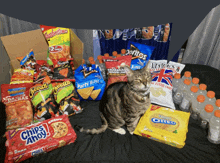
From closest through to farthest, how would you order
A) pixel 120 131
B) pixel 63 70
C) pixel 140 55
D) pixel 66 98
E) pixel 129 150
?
pixel 129 150 < pixel 120 131 < pixel 66 98 < pixel 63 70 < pixel 140 55

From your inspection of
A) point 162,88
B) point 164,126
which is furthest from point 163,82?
point 164,126

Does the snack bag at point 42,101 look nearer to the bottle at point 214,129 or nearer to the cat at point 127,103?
the cat at point 127,103

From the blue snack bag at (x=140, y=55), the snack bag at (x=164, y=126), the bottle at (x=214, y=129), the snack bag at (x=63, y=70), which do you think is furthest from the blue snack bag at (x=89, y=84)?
the bottle at (x=214, y=129)

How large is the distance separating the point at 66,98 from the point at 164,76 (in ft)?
2.99

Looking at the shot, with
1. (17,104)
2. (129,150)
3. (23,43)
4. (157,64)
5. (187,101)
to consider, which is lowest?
(129,150)

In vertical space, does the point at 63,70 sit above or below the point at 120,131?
above

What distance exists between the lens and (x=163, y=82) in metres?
1.52

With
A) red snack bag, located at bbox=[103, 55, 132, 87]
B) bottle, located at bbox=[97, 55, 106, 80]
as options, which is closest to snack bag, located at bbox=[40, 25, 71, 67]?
bottle, located at bbox=[97, 55, 106, 80]

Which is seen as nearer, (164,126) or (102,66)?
(164,126)

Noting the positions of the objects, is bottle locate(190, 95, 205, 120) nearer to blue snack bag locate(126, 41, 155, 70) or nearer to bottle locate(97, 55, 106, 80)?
blue snack bag locate(126, 41, 155, 70)

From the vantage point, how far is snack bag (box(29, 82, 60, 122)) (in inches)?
52.9

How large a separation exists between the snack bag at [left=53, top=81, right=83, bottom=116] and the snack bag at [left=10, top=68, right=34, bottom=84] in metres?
0.24

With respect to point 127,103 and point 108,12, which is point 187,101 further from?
point 108,12

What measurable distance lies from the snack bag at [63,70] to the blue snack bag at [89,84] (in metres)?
0.07
